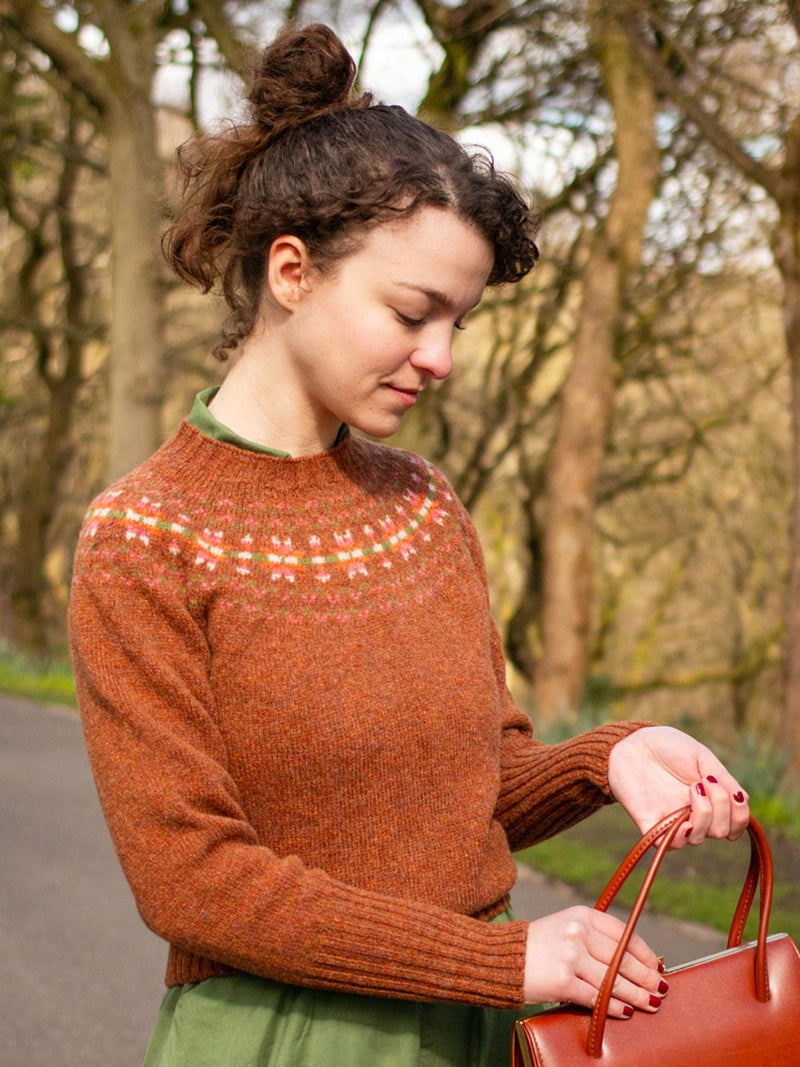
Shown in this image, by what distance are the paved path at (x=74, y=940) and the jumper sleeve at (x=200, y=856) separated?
298cm

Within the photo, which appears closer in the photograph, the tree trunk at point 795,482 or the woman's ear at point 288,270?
the woman's ear at point 288,270

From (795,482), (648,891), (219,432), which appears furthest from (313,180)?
(795,482)

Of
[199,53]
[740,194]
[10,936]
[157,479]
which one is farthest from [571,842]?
[199,53]

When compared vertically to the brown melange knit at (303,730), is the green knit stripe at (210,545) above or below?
above

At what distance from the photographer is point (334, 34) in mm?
1922

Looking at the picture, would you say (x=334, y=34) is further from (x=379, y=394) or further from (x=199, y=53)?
(x=199, y=53)

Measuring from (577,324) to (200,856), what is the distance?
9596 mm

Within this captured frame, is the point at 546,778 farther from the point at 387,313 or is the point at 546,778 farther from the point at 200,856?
the point at 387,313

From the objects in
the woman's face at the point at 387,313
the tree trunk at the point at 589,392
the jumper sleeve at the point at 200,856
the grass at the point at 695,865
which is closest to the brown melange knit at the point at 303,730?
the jumper sleeve at the point at 200,856

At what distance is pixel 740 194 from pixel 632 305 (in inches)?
69.0

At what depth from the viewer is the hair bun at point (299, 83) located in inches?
70.5

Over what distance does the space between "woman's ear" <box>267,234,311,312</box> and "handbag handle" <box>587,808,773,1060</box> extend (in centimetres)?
82

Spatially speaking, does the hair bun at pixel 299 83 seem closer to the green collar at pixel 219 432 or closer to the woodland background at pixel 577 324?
the green collar at pixel 219 432

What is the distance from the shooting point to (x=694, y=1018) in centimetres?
161
